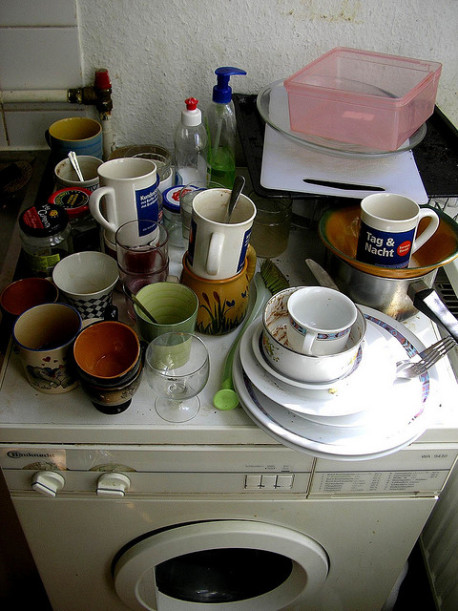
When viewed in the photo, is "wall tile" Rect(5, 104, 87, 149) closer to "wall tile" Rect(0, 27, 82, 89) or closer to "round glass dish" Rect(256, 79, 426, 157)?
"wall tile" Rect(0, 27, 82, 89)

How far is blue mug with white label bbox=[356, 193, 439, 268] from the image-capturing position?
0.80 metres

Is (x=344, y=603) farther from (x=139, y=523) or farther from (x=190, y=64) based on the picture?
(x=190, y=64)

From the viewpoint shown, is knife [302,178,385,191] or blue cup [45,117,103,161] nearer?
knife [302,178,385,191]

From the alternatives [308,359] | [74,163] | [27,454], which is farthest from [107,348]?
[74,163]

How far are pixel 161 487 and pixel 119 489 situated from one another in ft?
0.21

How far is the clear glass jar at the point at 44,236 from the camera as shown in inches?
33.4

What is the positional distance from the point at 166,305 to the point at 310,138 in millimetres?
397

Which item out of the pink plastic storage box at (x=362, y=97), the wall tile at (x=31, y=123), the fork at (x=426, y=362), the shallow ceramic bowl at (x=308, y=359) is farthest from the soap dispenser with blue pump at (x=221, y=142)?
the fork at (x=426, y=362)

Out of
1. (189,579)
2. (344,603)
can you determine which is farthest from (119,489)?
(344,603)

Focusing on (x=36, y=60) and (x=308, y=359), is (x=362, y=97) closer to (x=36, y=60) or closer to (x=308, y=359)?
(x=308, y=359)

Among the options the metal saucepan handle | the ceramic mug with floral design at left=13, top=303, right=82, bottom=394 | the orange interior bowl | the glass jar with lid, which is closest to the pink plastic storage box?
the orange interior bowl

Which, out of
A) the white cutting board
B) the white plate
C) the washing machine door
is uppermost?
the white cutting board

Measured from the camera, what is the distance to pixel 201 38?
3.51 feet

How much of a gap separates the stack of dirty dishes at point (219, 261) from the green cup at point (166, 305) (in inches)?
0.8
